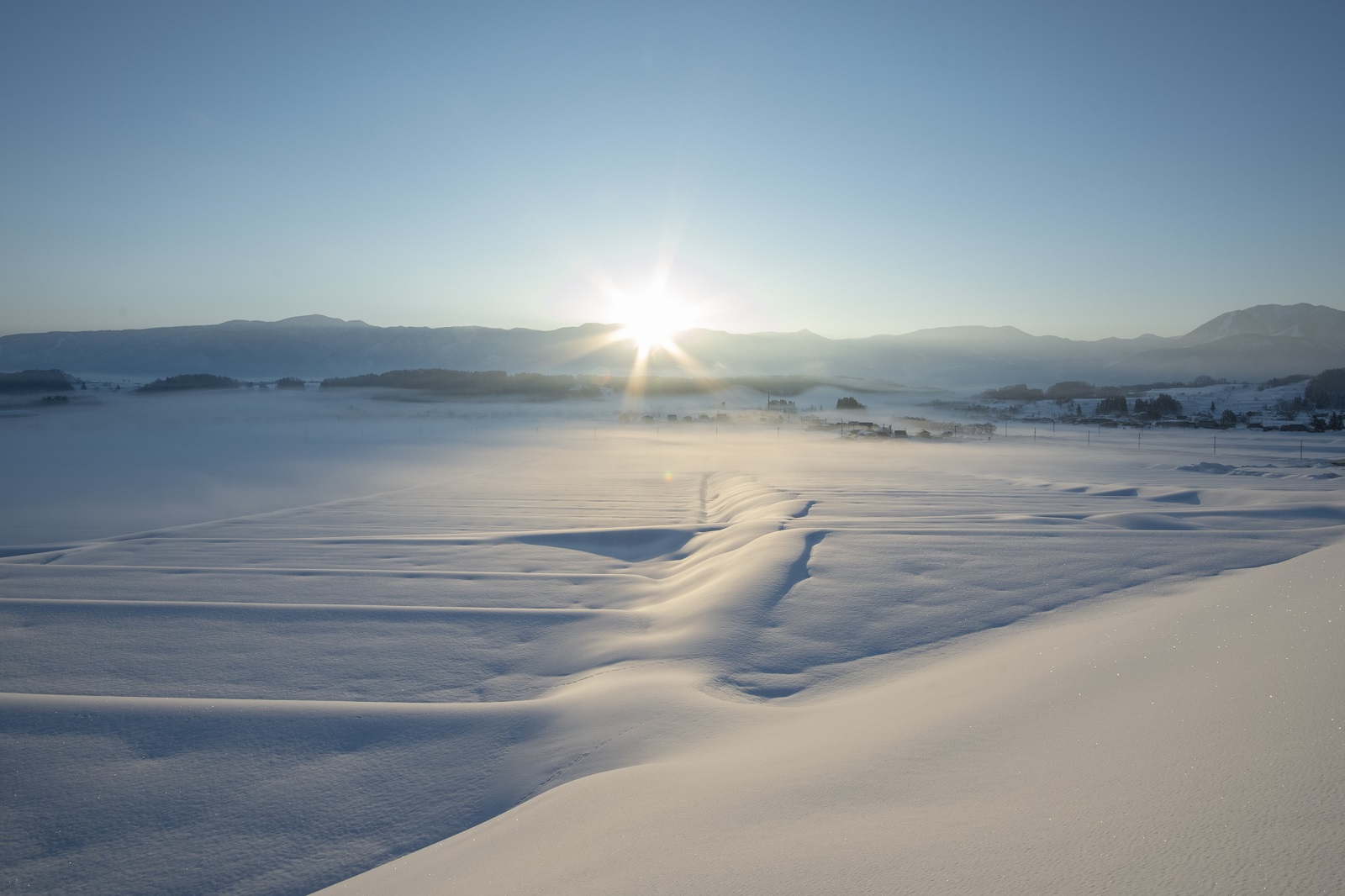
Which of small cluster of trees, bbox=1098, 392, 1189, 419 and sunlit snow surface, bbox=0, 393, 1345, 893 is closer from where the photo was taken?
sunlit snow surface, bbox=0, 393, 1345, 893

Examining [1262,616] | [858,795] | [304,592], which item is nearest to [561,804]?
[858,795]

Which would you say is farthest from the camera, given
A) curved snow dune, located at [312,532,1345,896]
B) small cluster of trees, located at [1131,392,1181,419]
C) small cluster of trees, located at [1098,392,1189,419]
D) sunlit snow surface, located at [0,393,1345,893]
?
small cluster of trees, located at [1098,392,1189,419]

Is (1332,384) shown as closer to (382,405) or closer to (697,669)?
(697,669)

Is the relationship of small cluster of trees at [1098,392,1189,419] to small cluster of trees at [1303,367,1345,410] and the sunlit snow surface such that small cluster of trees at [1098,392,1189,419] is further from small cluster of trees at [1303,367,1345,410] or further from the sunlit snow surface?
the sunlit snow surface

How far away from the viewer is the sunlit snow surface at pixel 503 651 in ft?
7.18

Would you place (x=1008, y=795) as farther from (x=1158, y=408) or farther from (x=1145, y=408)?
(x=1145, y=408)

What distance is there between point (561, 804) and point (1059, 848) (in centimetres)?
150

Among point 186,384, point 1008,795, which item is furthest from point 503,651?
point 186,384

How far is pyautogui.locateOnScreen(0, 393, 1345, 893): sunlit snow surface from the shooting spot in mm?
2189

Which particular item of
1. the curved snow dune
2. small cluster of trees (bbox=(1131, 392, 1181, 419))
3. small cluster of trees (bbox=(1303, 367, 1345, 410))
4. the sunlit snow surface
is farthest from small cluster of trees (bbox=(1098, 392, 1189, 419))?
the curved snow dune

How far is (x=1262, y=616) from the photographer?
2.92 meters

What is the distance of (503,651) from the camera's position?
13.6ft

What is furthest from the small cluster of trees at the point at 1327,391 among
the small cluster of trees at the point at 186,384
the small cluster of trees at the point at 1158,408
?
the small cluster of trees at the point at 186,384

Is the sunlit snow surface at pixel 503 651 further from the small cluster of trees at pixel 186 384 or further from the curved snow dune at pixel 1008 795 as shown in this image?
the small cluster of trees at pixel 186 384
